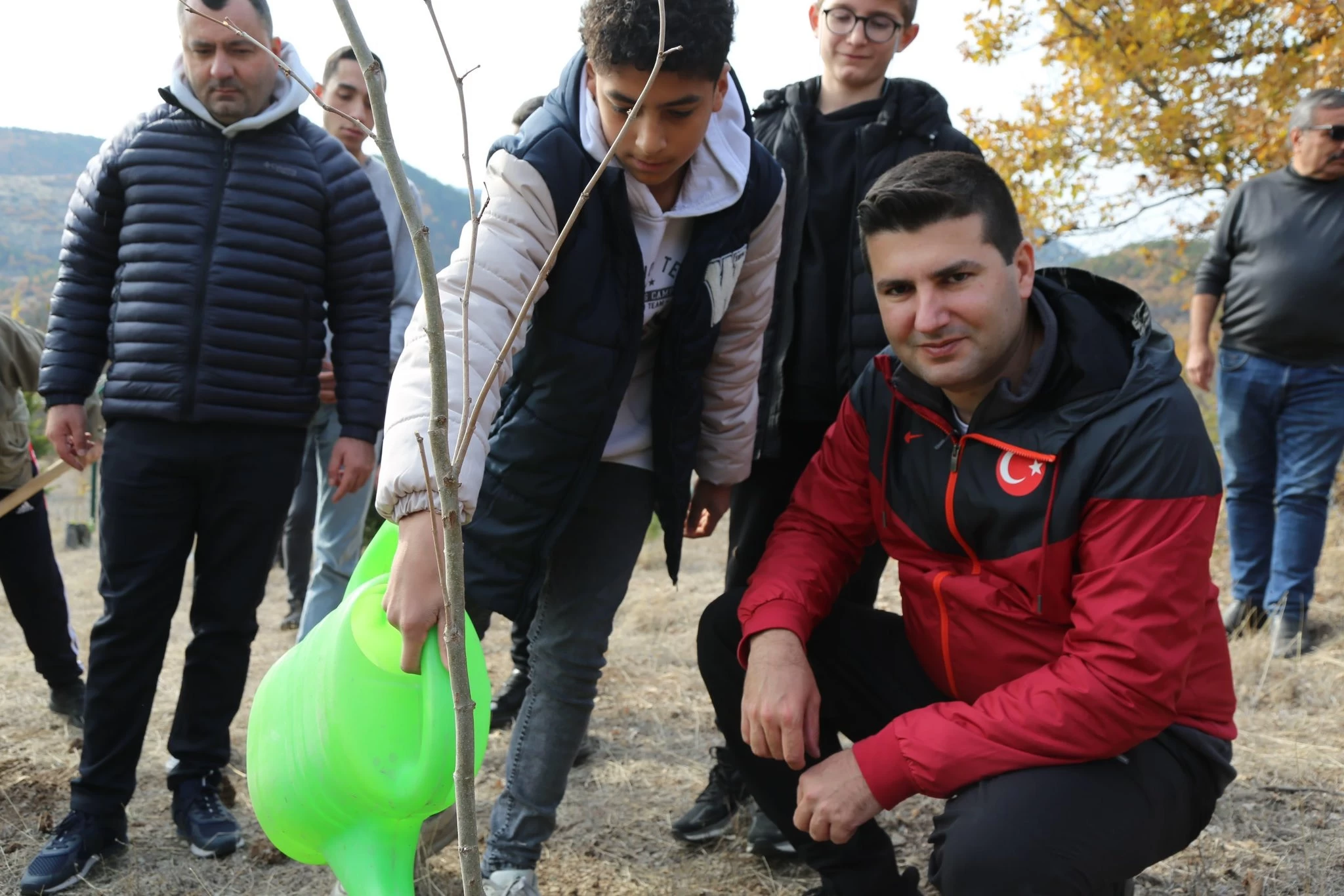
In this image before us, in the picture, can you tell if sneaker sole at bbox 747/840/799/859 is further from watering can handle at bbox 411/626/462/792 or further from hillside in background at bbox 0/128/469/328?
hillside in background at bbox 0/128/469/328

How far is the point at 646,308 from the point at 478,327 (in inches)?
16.4

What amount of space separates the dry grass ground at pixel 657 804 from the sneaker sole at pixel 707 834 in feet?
0.09

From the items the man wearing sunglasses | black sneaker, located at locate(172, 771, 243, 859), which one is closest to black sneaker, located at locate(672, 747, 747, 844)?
black sneaker, located at locate(172, 771, 243, 859)

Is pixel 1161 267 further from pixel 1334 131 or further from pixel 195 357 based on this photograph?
→ pixel 195 357

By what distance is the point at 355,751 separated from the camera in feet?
4.67

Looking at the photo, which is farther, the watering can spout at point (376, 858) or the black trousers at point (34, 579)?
the black trousers at point (34, 579)

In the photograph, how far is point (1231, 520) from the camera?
170 inches

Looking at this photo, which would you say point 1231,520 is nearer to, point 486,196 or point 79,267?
point 486,196

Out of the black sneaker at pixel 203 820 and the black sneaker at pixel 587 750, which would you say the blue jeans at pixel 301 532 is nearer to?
the black sneaker at pixel 587 750

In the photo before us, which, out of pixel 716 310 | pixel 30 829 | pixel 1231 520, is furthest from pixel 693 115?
pixel 1231 520

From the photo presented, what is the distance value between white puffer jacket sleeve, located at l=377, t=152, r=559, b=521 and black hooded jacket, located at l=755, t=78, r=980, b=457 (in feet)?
2.65

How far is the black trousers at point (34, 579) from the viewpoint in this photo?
311 cm

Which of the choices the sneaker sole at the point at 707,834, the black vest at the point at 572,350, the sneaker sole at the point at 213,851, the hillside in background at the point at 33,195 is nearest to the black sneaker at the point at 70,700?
the sneaker sole at the point at 213,851

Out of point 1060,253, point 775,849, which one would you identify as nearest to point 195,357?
point 775,849
